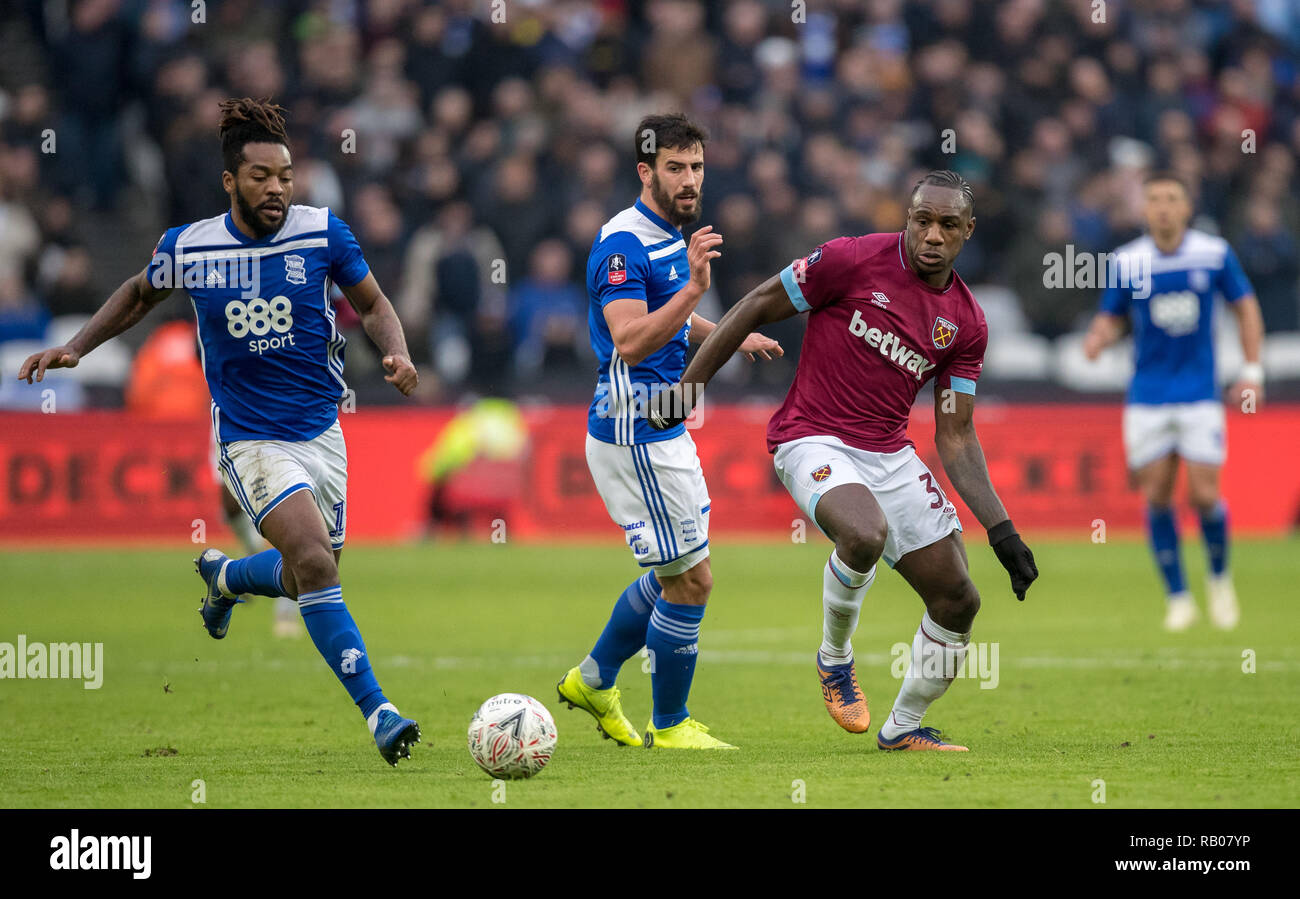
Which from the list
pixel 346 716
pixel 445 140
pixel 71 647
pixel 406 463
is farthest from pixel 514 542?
pixel 346 716

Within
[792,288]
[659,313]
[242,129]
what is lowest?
[659,313]

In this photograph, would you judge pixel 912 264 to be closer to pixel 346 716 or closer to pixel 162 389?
pixel 346 716

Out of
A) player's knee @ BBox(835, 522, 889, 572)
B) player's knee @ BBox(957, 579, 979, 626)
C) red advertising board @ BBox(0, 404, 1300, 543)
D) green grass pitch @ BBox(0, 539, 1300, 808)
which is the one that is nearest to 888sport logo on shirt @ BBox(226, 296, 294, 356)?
green grass pitch @ BBox(0, 539, 1300, 808)

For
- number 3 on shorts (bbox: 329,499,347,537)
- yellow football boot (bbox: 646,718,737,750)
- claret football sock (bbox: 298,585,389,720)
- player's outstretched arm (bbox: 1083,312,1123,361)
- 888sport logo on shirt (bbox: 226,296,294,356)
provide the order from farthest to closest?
player's outstretched arm (bbox: 1083,312,1123,361) → number 3 on shorts (bbox: 329,499,347,537) → yellow football boot (bbox: 646,718,737,750) → 888sport logo on shirt (bbox: 226,296,294,356) → claret football sock (bbox: 298,585,389,720)

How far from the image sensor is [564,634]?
11.6 m

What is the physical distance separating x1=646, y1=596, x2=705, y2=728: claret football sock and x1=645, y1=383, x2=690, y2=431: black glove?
0.80 meters

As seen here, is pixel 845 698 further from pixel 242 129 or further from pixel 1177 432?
pixel 1177 432

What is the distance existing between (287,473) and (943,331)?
2.70 m

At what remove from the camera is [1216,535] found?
491 inches

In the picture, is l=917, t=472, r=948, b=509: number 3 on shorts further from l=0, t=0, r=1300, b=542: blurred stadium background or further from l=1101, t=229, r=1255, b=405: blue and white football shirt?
l=0, t=0, r=1300, b=542: blurred stadium background

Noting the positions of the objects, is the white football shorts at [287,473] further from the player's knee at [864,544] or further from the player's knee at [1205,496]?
the player's knee at [1205,496]

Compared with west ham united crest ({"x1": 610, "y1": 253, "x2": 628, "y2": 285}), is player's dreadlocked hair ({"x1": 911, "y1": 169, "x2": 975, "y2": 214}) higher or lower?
higher

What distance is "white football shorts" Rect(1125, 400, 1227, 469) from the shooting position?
1255cm

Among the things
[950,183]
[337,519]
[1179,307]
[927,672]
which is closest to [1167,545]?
[1179,307]
